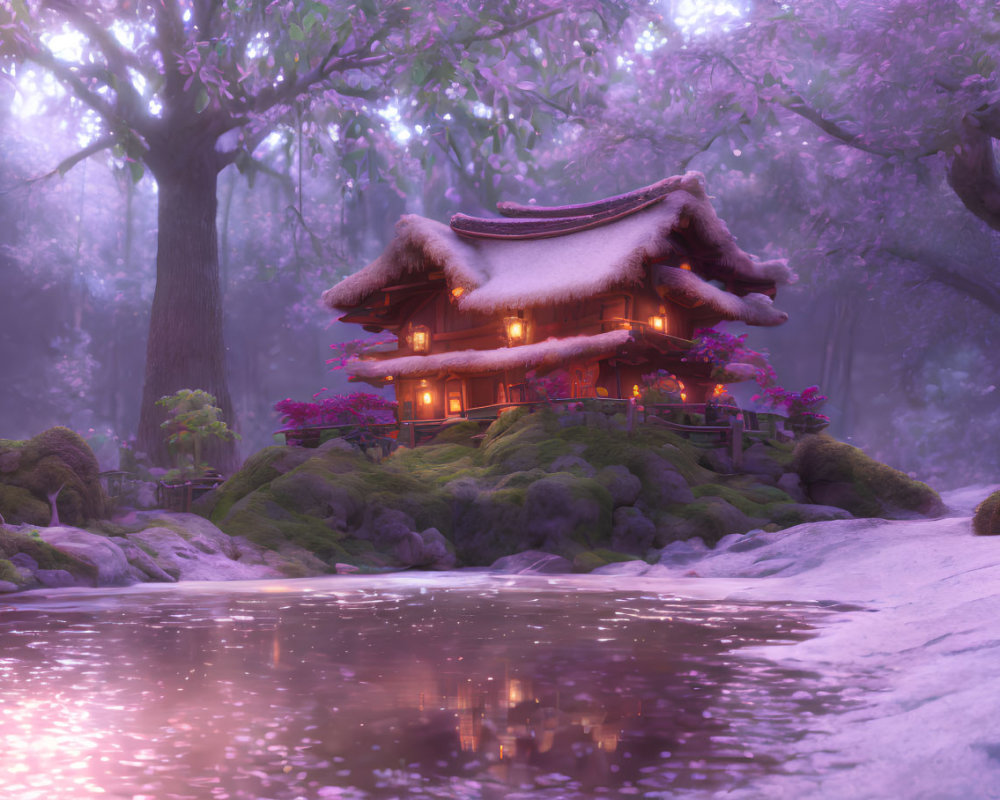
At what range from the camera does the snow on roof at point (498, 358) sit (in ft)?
59.5

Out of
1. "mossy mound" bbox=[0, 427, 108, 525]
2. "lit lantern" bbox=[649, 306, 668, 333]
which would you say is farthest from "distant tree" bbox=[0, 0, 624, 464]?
"mossy mound" bbox=[0, 427, 108, 525]

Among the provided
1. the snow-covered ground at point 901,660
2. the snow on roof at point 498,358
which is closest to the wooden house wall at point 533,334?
the snow on roof at point 498,358

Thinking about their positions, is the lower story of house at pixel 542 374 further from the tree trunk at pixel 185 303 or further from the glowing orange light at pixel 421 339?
the tree trunk at pixel 185 303

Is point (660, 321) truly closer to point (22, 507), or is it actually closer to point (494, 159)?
point (494, 159)

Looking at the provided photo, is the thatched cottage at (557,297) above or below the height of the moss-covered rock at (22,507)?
above

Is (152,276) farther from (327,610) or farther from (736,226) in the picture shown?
(327,610)

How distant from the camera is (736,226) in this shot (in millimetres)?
34969

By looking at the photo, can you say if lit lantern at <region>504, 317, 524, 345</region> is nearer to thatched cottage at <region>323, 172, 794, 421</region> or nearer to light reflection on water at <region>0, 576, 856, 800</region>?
thatched cottage at <region>323, 172, 794, 421</region>

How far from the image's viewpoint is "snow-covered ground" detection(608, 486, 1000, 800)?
7.99 ft

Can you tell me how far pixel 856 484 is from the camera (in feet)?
50.9

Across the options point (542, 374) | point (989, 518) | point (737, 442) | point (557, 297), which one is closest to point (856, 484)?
point (737, 442)

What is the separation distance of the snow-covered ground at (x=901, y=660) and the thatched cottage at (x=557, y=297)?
10265 millimetres

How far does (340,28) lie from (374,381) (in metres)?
9.41

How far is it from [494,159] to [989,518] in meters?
17.0
